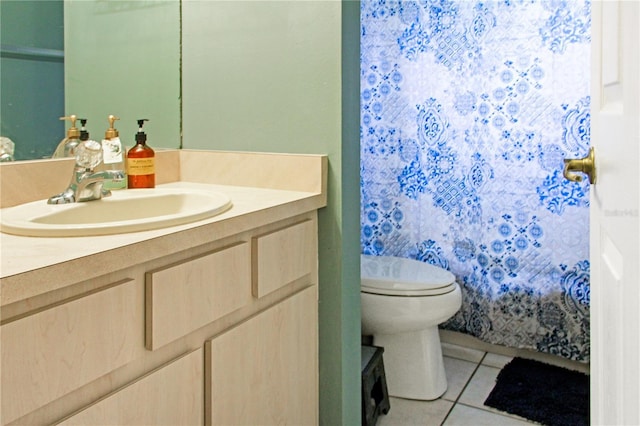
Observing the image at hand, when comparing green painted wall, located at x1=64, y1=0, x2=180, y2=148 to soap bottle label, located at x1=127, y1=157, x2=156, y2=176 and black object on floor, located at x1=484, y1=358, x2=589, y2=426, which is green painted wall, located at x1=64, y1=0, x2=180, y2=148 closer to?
soap bottle label, located at x1=127, y1=157, x2=156, y2=176

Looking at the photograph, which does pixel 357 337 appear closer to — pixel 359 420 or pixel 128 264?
pixel 359 420

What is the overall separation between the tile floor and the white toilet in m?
0.05

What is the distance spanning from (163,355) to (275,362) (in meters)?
0.37

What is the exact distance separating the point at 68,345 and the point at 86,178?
1.75ft

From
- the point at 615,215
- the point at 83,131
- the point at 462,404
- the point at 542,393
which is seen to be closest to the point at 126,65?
the point at 83,131

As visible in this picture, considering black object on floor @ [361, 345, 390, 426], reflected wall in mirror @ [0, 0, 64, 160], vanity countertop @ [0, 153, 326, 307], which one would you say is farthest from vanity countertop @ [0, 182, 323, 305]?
black object on floor @ [361, 345, 390, 426]

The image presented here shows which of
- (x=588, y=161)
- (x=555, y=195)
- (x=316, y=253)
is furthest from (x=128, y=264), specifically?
(x=555, y=195)

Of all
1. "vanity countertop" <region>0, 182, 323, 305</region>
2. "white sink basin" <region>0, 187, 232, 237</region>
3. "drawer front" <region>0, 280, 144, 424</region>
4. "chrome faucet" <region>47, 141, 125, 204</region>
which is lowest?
"drawer front" <region>0, 280, 144, 424</region>

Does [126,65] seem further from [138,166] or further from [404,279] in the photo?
[404,279]

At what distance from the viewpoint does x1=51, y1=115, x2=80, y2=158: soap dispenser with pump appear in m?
1.46

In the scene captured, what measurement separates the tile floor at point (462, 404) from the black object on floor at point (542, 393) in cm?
4

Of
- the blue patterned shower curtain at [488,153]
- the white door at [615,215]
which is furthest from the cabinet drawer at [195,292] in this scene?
A: the blue patterned shower curtain at [488,153]

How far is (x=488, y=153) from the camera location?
2430 millimetres

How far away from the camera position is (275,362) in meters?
1.38
